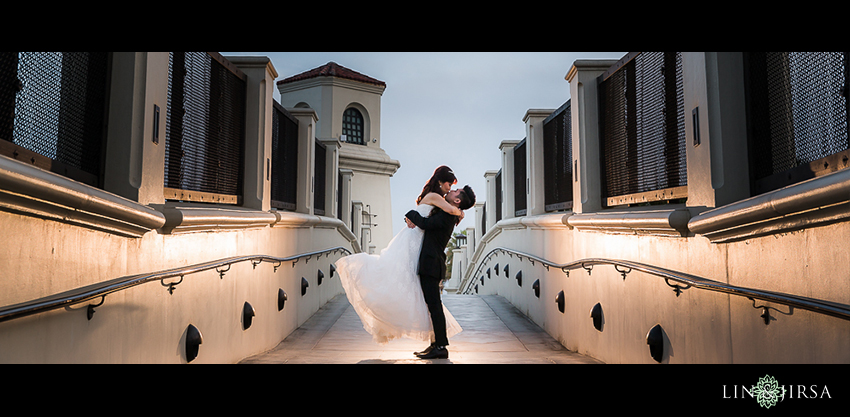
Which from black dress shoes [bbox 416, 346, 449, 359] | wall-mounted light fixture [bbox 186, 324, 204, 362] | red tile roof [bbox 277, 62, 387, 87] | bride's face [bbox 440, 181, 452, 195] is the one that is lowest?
black dress shoes [bbox 416, 346, 449, 359]

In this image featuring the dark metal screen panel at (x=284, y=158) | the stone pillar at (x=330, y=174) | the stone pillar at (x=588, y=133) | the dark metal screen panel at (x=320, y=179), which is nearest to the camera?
the stone pillar at (x=588, y=133)

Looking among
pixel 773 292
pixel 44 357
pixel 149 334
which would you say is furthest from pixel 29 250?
pixel 773 292

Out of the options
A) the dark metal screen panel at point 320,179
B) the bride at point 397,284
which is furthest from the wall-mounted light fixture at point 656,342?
the dark metal screen panel at point 320,179

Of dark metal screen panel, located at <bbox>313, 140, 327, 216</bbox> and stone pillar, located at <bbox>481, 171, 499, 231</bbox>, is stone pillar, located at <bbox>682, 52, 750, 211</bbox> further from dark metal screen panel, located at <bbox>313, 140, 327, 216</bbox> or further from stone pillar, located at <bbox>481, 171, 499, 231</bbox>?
stone pillar, located at <bbox>481, 171, 499, 231</bbox>

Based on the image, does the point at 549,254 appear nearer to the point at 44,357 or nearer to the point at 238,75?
the point at 238,75

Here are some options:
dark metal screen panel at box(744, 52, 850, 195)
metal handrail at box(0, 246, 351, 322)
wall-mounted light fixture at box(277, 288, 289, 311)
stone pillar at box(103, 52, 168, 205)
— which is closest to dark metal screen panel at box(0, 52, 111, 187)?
stone pillar at box(103, 52, 168, 205)

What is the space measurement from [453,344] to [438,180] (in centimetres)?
211

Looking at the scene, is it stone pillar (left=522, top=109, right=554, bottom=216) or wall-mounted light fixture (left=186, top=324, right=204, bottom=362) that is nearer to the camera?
wall-mounted light fixture (left=186, top=324, right=204, bottom=362)

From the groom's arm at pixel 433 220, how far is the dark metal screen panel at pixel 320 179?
5.88 metres

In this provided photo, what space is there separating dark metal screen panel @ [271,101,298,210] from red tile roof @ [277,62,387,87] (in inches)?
552

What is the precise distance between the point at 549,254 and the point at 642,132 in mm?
2329

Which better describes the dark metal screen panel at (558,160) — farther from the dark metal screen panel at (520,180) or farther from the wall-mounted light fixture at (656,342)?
the wall-mounted light fixture at (656,342)

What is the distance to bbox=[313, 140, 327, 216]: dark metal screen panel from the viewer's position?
35.0 feet
